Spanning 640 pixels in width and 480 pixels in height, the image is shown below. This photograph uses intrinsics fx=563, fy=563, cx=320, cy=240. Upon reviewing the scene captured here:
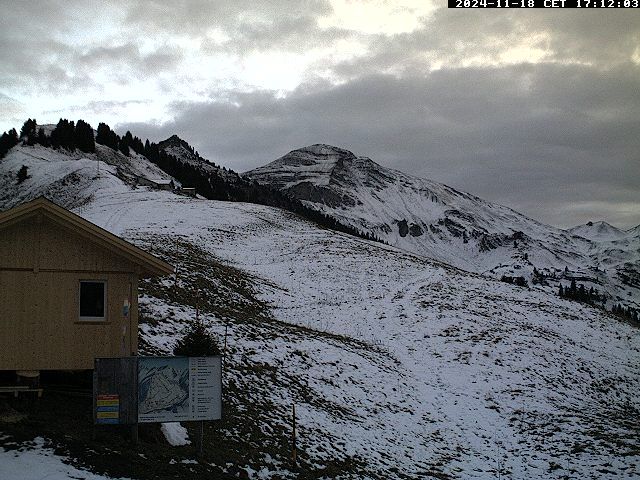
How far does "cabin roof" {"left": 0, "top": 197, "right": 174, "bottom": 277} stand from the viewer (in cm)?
1574

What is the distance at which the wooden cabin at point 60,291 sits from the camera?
16.0m

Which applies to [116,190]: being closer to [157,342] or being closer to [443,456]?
[157,342]

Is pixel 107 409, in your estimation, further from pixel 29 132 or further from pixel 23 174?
pixel 29 132

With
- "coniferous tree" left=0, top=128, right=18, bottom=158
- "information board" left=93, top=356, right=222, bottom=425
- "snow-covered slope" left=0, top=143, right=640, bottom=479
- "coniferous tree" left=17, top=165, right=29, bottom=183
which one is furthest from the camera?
"coniferous tree" left=0, top=128, right=18, bottom=158

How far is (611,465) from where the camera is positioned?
62.8 feet

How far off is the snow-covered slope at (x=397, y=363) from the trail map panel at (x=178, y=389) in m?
2.07

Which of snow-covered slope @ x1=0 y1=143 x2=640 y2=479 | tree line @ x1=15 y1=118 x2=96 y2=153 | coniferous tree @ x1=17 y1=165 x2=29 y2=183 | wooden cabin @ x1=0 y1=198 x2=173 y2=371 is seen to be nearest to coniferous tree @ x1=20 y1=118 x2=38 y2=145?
tree line @ x1=15 y1=118 x2=96 y2=153

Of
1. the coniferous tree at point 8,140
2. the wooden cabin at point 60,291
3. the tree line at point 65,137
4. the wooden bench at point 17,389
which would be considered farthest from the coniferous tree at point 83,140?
the wooden bench at point 17,389

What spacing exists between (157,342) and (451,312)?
2629 centimetres

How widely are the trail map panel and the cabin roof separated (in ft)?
10.9

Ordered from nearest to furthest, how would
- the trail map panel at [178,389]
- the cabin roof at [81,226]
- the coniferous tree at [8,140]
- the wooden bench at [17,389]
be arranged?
the trail map panel at [178,389] < the wooden bench at [17,389] < the cabin roof at [81,226] < the coniferous tree at [8,140]

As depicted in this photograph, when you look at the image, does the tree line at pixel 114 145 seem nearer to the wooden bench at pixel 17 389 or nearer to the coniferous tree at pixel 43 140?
the coniferous tree at pixel 43 140

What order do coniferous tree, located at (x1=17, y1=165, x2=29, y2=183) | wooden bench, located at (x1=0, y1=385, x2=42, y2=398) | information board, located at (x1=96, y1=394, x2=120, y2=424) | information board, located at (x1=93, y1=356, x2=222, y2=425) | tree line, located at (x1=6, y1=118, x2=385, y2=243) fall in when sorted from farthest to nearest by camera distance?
1. tree line, located at (x1=6, y1=118, x2=385, y2=243)
2. coniferous tree, located at (x1=17, y1=165, x2=29, y2=183)
3. wooden bench, located at (x1=0, y1=385, x2=42, y2=398)
4. information board, located at (x1=93, y1=356, x2=222, y2=425)
5. information board, located at (x1=96, y1=394, x2=120, y2=424)

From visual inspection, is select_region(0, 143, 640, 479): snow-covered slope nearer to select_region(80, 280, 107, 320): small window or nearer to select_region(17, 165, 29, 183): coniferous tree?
select_region(80, 280, 107, 320): small window
